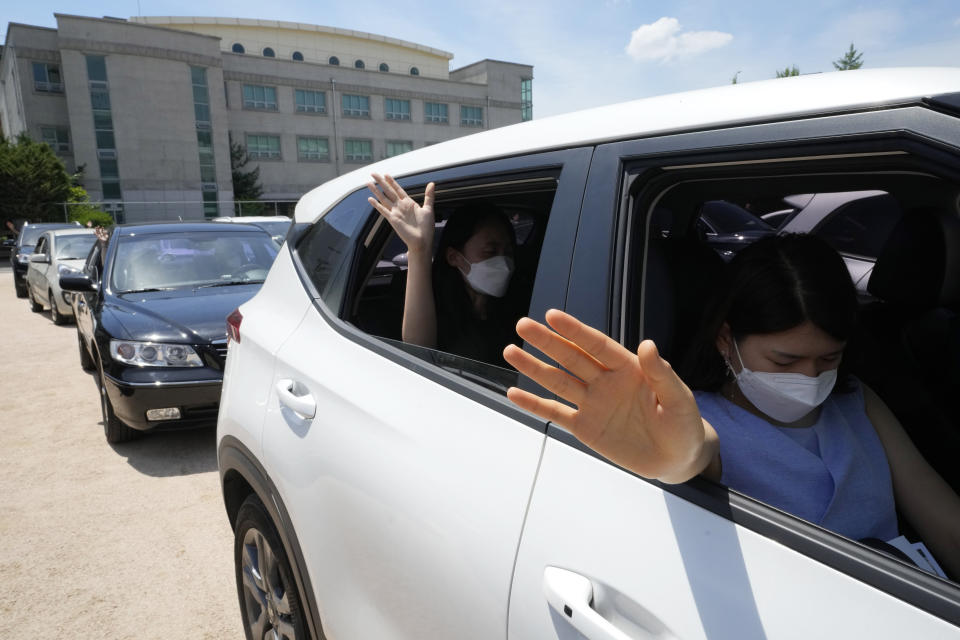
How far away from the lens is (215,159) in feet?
155

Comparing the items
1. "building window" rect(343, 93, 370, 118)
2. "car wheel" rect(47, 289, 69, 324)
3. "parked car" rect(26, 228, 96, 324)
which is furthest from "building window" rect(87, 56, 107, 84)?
"car wheel" rect(47, 289, 69, 324)

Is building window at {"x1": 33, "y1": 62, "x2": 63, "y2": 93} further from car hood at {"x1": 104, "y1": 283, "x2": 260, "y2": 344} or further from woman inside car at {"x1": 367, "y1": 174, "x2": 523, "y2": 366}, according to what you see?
woman inside car at {"x1": 367, "y1": 174, "x2": 523, "y2": 366}

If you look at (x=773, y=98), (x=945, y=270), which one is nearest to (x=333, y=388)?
(x=773, y=98)

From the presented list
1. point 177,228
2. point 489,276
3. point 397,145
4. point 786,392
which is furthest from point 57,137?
point 786,392

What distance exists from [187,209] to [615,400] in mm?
50862

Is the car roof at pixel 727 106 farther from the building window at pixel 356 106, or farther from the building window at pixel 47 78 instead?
the building window at pixel 356 106

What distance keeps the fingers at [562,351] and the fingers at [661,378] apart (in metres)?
0.07

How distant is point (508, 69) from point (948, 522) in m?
65.5

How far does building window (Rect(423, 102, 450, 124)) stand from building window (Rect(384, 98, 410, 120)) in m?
1.73

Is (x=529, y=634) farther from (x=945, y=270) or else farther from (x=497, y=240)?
(x=945, y=270)

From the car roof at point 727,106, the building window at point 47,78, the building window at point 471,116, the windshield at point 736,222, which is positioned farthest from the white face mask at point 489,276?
the building window at point 471,116

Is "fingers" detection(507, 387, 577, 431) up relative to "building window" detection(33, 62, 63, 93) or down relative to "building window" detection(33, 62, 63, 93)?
down

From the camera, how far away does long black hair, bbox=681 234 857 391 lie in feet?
4.38

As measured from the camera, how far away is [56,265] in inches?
411
